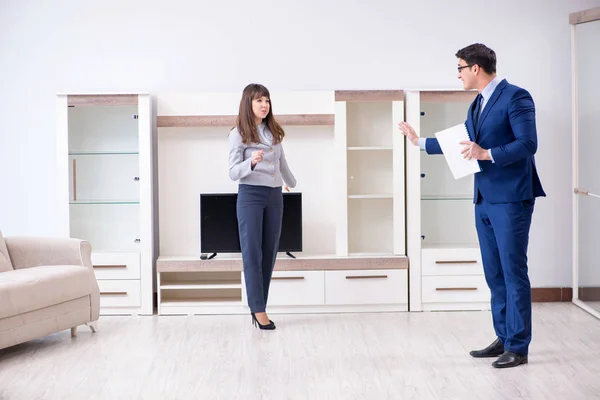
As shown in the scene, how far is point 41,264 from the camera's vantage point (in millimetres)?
4480

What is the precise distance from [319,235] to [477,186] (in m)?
1.78

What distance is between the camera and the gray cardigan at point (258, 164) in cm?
432

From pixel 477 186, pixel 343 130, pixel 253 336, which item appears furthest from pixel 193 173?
pixel 477 186

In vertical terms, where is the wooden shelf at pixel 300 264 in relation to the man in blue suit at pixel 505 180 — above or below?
below

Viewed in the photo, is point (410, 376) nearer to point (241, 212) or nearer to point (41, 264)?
point (241, 212)

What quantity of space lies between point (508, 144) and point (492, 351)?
1089 millimetres

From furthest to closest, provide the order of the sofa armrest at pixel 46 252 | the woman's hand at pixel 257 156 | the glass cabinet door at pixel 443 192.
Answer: the glass cabinet door at pixel 443 192 → the sofa armrest at pixel 46 252 → the woman's hand at pixel 257 156

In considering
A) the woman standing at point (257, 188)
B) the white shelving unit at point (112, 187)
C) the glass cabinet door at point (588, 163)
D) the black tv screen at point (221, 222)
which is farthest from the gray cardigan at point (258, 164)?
the glass cabinet door at point (588, 163)

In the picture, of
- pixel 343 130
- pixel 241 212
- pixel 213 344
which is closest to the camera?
pixel 213 344

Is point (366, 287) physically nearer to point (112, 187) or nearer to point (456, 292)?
point (456, 292)

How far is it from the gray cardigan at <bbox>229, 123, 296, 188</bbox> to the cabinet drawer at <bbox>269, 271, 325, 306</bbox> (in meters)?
0.77

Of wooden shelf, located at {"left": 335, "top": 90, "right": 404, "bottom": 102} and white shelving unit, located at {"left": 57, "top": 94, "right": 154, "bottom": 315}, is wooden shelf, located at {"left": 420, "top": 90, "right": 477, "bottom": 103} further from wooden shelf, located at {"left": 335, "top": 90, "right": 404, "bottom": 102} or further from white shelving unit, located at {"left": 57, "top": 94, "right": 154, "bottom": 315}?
white shelving unit, located at {"left": 57, "top": 94, "right": 154, "bottom": 315}

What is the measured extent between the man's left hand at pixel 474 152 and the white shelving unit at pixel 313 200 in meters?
1.53

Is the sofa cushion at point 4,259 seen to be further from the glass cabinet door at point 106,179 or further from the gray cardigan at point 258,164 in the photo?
the gray cardigan at point 258,164
